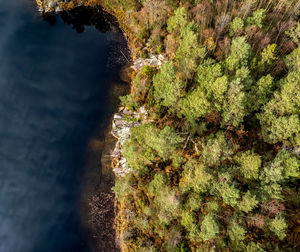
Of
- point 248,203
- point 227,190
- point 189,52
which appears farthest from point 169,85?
point 248,203

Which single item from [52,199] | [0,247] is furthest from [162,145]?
[0,247]

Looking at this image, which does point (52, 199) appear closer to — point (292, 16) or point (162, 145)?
point (162, 145)

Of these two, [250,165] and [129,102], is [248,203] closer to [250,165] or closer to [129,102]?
[250,165]

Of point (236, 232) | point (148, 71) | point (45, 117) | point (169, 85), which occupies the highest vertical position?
point (148, 71)

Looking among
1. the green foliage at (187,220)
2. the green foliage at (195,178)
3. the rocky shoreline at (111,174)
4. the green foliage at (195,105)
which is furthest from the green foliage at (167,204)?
the green foliage at (195,105)

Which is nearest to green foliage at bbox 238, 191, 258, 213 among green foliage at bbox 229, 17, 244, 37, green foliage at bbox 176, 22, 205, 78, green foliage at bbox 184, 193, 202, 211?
green foliage at bbox 184, 193, 202, 211
